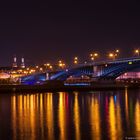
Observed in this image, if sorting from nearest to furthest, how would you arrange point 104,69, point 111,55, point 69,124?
1. point 69,124
2. point 111,55
3. point 104,69

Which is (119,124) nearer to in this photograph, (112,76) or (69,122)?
(69,122)

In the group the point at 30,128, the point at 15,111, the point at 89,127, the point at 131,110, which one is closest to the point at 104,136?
the point at 89,127

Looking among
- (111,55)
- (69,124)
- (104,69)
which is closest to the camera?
(69,124)

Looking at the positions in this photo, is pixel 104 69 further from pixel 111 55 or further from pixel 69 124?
pixel 69 124

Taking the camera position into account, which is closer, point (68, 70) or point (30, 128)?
point (30, 128)

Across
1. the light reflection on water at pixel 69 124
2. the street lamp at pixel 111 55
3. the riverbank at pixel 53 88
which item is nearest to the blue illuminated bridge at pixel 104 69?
the street lamp at pixel 111 55

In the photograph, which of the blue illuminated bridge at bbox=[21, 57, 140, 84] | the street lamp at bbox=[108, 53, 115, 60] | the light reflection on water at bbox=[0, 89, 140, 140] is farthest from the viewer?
the street lamp at bbox=[108, 53, 115, 60]

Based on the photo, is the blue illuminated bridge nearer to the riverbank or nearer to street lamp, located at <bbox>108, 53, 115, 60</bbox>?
street lamp, located at <bbox>108, 53, 115, 60</bbox>

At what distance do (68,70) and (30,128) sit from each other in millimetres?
74428

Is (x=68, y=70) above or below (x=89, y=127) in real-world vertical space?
above

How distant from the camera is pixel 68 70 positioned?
9844 centimetres

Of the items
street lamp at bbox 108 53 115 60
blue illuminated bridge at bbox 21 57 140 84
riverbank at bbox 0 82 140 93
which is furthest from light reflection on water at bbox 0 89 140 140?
street lamp at bbox 108 53 115 60

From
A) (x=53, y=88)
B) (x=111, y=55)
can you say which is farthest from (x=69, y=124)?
(x=111, y=55)

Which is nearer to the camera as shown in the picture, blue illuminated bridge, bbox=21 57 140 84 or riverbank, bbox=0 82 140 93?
riverbank, bbox=0 82 140 93
